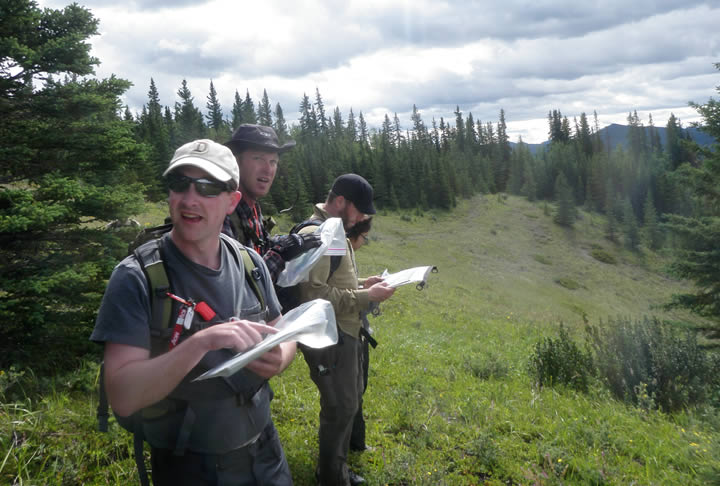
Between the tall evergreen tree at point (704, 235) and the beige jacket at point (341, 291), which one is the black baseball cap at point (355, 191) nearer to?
the beige jacket at point (341, 291)

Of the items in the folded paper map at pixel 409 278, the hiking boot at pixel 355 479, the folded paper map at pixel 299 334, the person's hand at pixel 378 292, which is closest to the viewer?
the folded paper map at pixel 299 334

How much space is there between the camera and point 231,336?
4.77 feet

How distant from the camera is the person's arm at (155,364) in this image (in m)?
1.43

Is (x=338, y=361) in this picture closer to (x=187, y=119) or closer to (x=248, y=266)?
(x=248, y=266)

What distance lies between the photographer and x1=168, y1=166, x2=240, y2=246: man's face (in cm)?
176

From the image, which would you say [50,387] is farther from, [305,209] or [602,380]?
[305,209]

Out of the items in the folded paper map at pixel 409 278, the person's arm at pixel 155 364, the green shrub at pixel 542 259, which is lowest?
the green shrub at pixel 542 259

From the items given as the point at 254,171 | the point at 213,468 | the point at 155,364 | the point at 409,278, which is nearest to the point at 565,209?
the point at 409,278

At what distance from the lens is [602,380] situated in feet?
20.5

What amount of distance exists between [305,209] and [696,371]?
1531 inches

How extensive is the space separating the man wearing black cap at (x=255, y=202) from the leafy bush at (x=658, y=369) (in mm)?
5070

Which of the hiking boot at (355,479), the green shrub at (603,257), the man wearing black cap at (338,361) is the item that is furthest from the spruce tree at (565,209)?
the man wearing black cap at (338,361)

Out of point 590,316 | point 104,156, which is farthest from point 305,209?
point 104,156

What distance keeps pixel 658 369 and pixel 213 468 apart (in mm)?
6357
